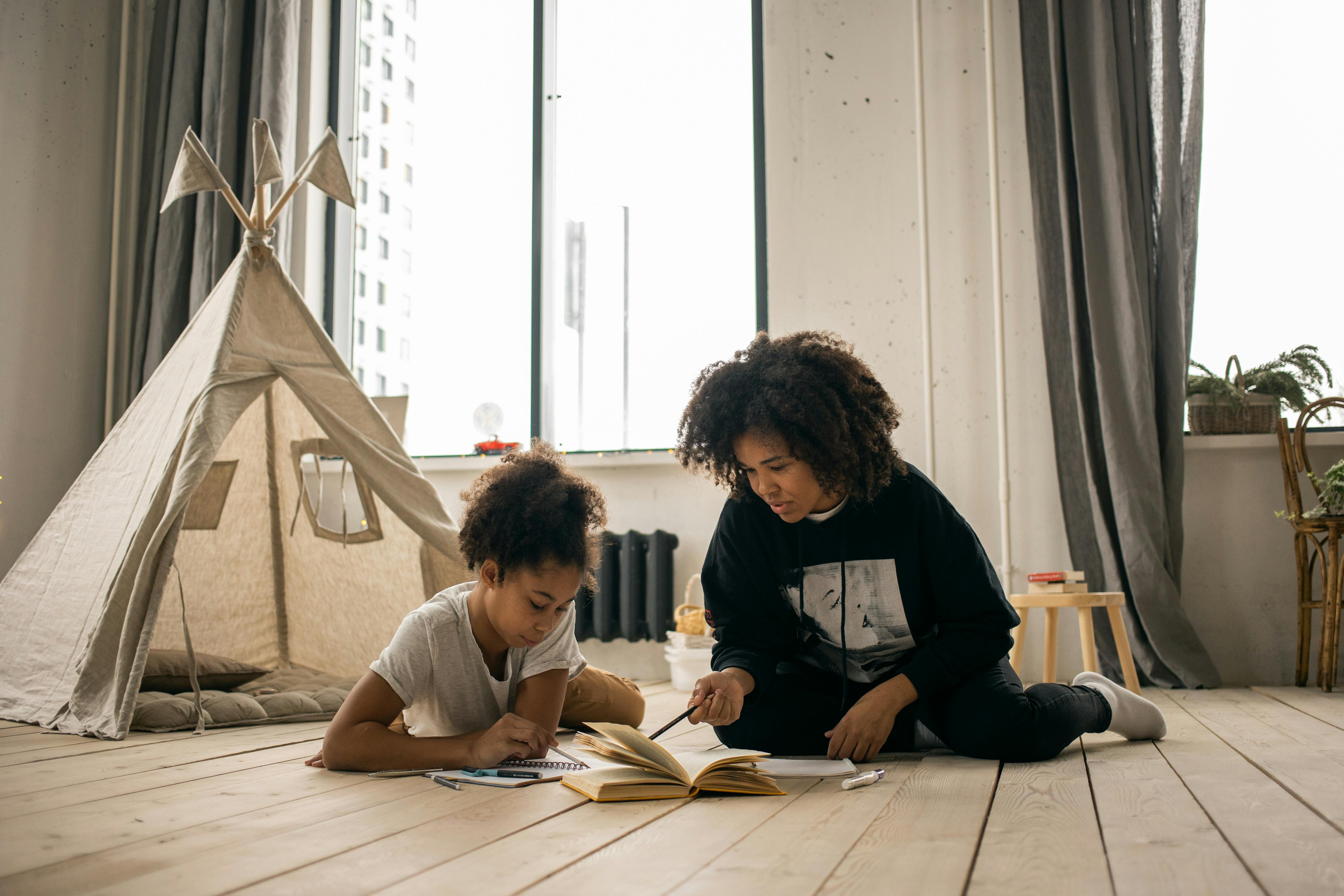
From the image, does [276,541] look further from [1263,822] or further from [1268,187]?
[1268,187]

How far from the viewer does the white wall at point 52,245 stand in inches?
128

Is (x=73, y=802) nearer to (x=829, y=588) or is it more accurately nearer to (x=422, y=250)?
(x=829, y=588)

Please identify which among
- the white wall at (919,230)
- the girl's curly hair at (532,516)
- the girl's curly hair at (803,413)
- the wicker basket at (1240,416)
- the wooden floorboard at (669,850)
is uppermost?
the white wall at (919,230)

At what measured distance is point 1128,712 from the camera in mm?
1656

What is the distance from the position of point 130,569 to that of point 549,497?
1.07m

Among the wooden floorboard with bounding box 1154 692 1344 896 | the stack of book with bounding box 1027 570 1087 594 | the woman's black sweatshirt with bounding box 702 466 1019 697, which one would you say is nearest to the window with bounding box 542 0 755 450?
the stack of book with bounding box 1027 570 1087 594

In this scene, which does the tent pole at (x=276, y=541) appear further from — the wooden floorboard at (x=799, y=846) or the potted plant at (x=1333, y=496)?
the potted plant at (x=1333, y=496)

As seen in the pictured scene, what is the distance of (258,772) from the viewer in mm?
1504

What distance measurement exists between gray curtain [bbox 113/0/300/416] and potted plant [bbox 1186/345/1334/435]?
3.16 meters

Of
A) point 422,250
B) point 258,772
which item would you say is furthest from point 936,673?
point 422,250

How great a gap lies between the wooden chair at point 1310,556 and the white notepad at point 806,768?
180cm

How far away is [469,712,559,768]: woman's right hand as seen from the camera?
54.6 inches

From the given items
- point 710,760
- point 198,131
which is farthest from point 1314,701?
point 198,131

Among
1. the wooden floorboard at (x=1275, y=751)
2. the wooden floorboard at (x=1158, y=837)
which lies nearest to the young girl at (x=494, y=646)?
the wooden floorboard at (x=1158, y=837)
